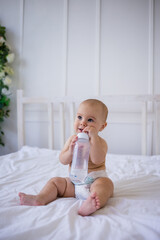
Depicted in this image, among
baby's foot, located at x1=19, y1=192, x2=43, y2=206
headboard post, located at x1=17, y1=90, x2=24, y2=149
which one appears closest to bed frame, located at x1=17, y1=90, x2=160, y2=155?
headboard post, located at x1=17, y1=90, x2=24, y2=149

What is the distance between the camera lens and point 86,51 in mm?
1966

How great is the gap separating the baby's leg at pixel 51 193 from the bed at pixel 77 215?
1.4 inches

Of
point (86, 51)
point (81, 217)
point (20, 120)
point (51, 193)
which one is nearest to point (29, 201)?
point (51, 193)

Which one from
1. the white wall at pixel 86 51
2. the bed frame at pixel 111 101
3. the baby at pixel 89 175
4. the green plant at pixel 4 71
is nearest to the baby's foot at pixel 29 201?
the baby at pixel 89 175

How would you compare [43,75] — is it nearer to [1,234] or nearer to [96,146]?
[96,146]

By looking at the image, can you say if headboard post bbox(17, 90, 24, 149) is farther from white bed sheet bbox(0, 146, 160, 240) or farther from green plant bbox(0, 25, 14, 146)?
white bed sheet bbox(0, 146, 160, 240)

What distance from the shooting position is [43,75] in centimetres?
207

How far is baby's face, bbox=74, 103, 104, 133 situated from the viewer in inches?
32.3

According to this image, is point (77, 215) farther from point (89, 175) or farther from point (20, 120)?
point (20, 120)

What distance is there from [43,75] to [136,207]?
1.71m

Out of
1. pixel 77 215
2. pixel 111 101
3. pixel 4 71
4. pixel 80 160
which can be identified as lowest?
pixel 77 215

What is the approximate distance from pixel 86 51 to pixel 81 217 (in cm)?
170

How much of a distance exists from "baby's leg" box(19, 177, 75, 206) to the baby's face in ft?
0.74

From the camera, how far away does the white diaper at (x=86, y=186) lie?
0.74 meters
